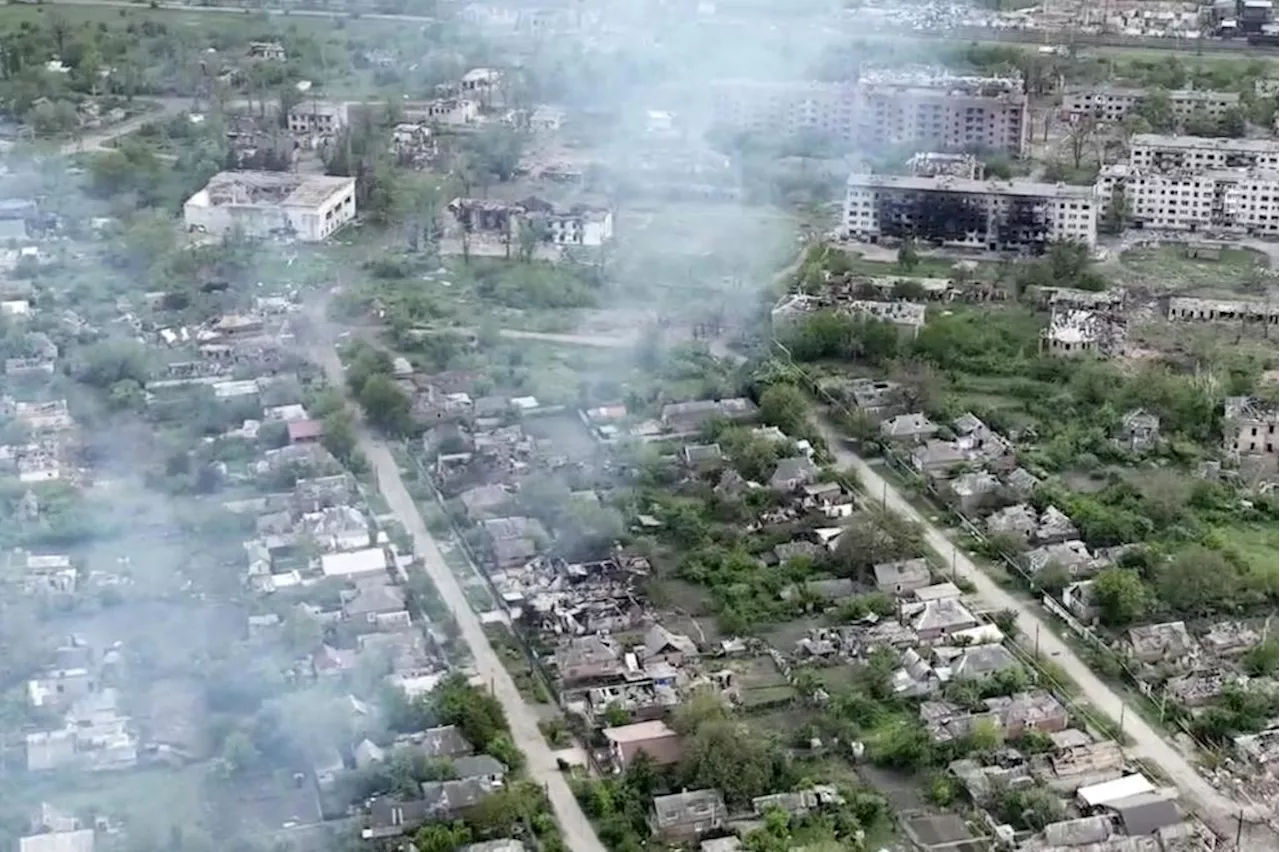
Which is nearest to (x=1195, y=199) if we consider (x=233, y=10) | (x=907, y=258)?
(x=907, y=258)

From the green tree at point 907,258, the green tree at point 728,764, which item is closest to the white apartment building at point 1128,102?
the green tree at point 907,258

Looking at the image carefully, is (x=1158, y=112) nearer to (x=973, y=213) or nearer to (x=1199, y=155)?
(x=1199, y=155)

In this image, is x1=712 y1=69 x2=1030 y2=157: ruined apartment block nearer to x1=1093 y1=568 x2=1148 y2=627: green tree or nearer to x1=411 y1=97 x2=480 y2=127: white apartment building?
x1=411 y1=97 x2=480 y2=127: white apartment building

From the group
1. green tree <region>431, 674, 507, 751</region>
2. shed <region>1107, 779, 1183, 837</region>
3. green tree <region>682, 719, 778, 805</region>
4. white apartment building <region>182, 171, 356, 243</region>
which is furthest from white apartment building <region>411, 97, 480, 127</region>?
shed <region>1107, 779, 1183, 837</region>

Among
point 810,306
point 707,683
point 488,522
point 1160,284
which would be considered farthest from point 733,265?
point 707,683

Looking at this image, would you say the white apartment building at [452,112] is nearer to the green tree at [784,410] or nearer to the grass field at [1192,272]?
the grass field at [1192,272]

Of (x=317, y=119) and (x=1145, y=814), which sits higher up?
Result: (x=317, y=119)

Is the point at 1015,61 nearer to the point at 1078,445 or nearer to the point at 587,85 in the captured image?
the point at 587,85
